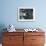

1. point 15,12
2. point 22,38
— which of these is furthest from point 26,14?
point 22,38

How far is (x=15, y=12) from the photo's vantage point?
4.01 metres

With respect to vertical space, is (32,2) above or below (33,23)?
above

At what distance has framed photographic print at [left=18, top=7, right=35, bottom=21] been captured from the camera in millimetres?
3998

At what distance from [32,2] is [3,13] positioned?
99cm

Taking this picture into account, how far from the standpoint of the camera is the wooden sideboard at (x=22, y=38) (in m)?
3.53

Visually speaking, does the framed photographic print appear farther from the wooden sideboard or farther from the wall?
the wooden sideboard

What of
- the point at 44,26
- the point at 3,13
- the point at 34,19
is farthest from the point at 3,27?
the point at 44,26

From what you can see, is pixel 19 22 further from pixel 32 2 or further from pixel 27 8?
pixel 32 2

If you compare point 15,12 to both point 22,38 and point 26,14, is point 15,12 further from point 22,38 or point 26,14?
point 22,38

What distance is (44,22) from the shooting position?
405 centimetres

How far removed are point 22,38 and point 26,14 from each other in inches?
34.1

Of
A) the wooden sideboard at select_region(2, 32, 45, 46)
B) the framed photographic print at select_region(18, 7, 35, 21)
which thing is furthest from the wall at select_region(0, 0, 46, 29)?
the wooden sideboard at select_region(2, 32, 45, 46)

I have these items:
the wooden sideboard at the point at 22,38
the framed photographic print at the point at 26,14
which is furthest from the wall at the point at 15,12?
the wooden sideboard at the point at 22,38

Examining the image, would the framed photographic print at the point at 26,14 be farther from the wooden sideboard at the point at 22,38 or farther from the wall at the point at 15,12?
the wooden sideboard at the point at 22,38
